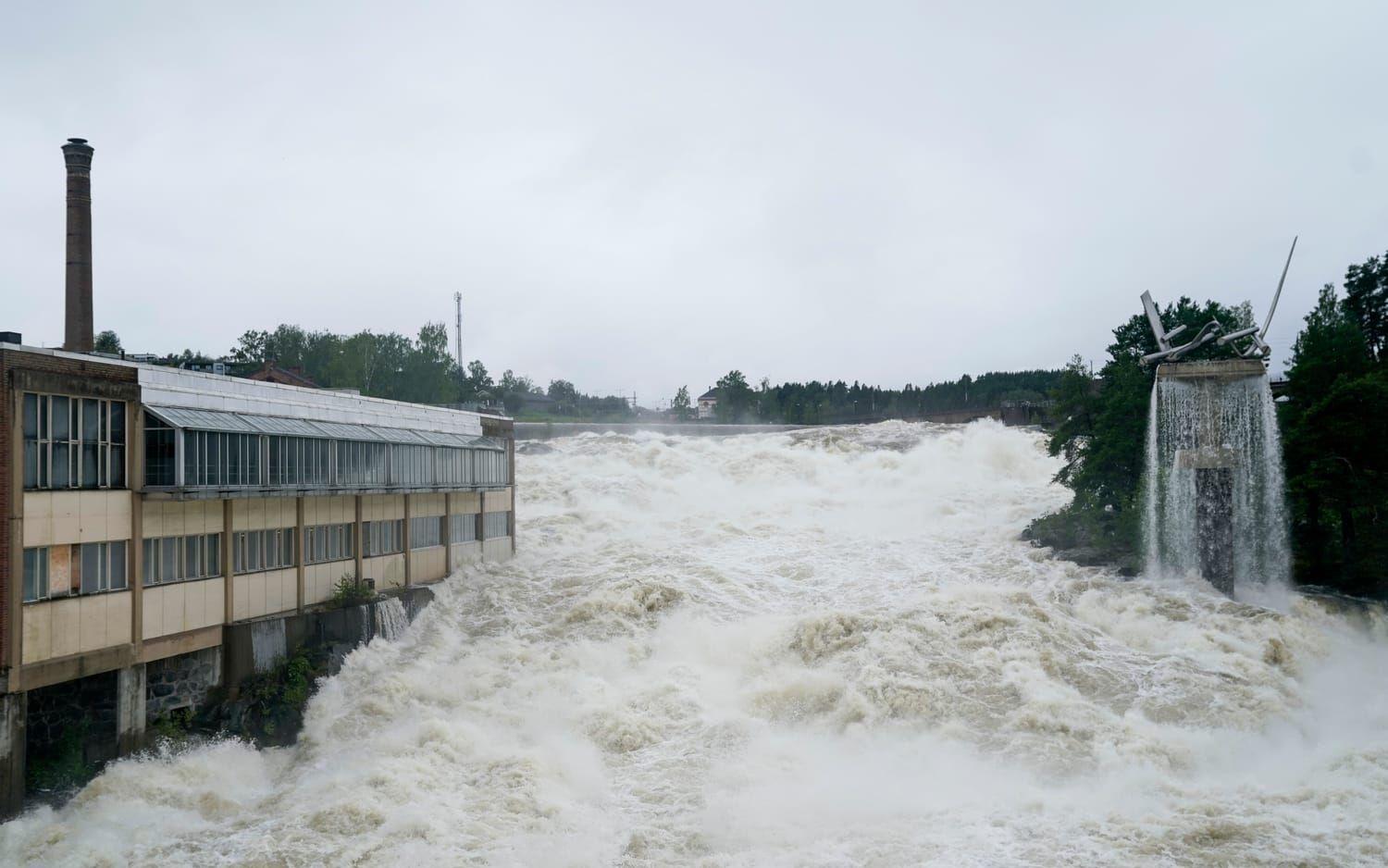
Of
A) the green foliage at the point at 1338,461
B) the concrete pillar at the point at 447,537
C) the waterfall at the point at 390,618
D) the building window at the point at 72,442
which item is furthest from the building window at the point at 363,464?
the green foliage at the point at 1338,461

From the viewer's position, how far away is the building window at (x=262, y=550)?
62.4 feet

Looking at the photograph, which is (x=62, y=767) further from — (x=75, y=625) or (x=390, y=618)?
(x=390, y=618)

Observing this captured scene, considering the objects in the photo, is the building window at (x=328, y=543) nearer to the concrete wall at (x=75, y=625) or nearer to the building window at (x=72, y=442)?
the concrete wall at (x=75, y=625)

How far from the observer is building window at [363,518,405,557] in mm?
23688

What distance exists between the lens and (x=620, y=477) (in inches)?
1690

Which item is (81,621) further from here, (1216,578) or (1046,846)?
(1216,578)

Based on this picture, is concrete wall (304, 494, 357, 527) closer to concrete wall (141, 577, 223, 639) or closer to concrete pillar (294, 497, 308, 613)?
concrete pillar (294, 497, 308, 613)

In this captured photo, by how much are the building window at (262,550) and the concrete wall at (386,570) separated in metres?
2.86

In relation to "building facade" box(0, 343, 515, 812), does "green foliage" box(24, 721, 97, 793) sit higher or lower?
lower

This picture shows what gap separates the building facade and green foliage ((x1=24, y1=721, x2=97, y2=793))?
0.59 meters

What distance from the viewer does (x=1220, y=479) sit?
25281 millimetres

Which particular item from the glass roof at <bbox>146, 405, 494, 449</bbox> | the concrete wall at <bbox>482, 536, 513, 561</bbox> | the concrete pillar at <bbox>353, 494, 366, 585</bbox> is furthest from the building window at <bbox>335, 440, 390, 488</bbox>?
the concrete wall at <bbox>482, 536, 513, 561</bbox>

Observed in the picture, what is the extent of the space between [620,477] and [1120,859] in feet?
104

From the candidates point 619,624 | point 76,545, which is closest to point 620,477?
point 619,624
